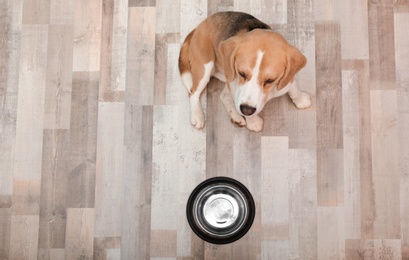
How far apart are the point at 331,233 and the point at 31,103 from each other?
1944 millimetres

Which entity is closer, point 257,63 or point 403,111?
point 257,63

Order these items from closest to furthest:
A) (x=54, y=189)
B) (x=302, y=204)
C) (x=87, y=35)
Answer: (x=302, y=204)
(x=54, y=189)
(x=87, y=35)

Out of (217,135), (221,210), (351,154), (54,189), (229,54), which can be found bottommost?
(221,210)

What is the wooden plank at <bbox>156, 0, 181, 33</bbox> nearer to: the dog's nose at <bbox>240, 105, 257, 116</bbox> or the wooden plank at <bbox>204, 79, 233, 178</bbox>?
the wooden plank at <bbox>204, 79, 233, 178</bbox>

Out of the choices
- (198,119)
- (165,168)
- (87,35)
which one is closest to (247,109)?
(198,119)

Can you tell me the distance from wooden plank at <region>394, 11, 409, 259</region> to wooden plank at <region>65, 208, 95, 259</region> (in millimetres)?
1796

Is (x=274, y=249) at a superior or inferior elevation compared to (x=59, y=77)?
inferior

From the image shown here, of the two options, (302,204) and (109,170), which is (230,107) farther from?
(109,170)

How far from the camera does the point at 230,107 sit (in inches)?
119

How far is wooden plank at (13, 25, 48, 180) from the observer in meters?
3.16

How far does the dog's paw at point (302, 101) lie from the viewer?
9.97 feet

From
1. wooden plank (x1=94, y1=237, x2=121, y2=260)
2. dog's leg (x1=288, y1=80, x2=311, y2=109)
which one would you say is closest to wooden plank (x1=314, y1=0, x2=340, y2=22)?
dog's leg (x1=288, y1=80, x2=311, y2=109)

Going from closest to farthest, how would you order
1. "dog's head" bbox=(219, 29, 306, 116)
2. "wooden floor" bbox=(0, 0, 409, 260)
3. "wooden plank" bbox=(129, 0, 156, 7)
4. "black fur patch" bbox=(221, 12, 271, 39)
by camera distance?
"dog's head" bbox=(219, 29, 306, 116), "black fur patch" bbox=(221, 12, 271, 39), "wooden floor" bbox=(0, 0, 409, 260), "wooden plank" bbox=(129, 0, 156, 7)

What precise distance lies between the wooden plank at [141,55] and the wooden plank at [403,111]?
1.46 m
